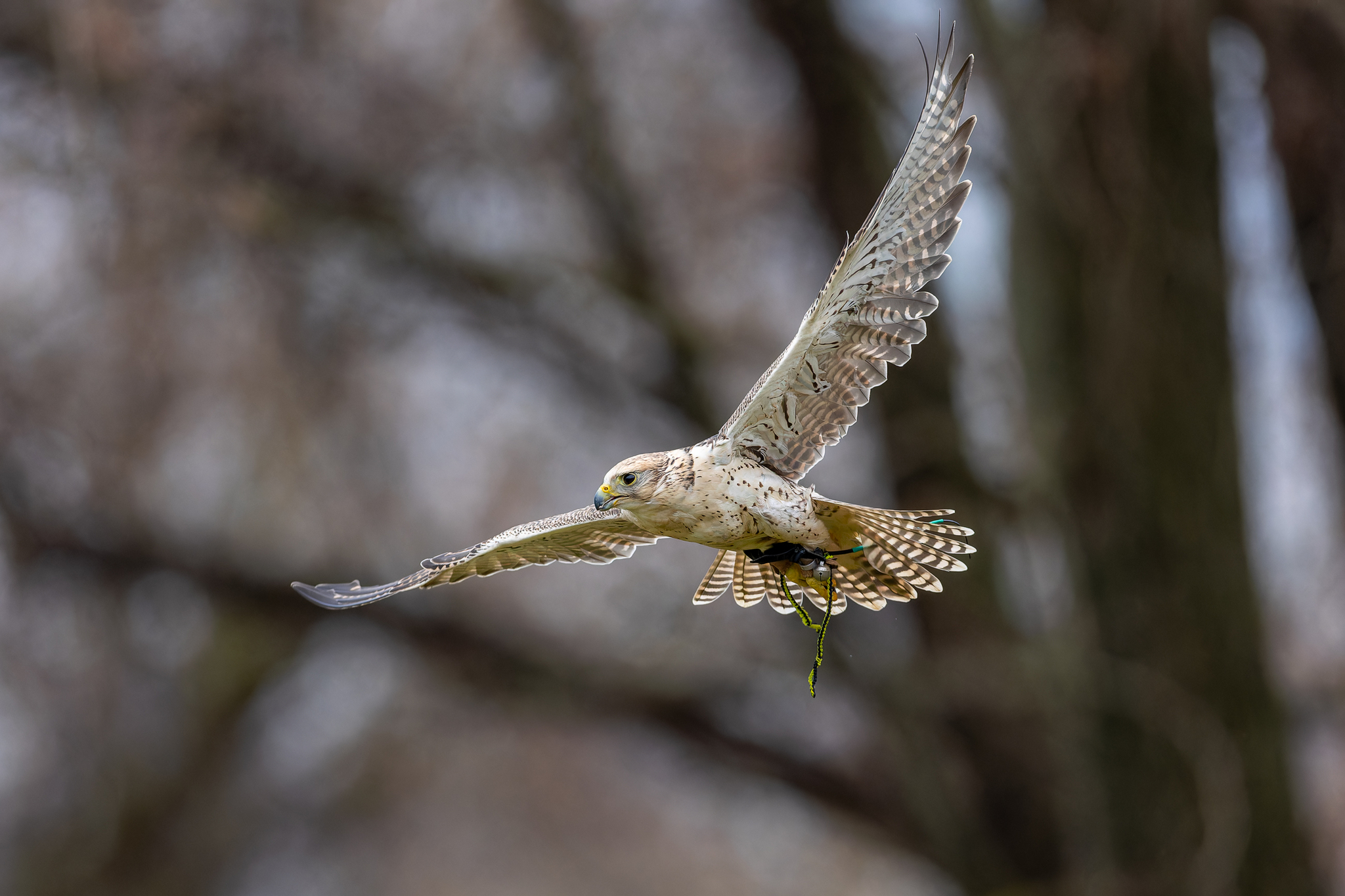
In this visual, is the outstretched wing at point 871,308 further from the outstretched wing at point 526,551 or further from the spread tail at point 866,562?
the outstretched wing at point 526,551

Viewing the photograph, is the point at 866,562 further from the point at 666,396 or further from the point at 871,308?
the point at 666,396

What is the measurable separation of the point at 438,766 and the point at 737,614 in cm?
797

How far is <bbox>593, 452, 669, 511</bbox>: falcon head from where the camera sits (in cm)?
238

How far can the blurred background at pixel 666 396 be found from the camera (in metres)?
7.06

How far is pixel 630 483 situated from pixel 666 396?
5664 mm

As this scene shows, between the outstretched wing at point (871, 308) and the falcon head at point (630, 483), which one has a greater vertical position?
the outstretched wing at point (871, 308)

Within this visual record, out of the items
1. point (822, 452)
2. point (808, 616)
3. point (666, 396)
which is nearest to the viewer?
point (808, 616)

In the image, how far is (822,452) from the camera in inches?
108

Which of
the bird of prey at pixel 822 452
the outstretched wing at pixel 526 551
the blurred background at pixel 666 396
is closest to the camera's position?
the bird of prey at pixel 822 452

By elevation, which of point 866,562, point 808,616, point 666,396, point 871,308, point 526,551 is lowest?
point 808,616

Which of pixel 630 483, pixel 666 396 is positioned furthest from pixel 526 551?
pixel 666 396

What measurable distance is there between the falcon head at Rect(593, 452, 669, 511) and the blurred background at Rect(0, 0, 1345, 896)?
4910 mm

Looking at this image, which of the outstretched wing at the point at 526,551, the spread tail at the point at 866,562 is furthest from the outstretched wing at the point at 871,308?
the outstretched wing at the point at 526,551

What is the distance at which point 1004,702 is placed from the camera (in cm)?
814
